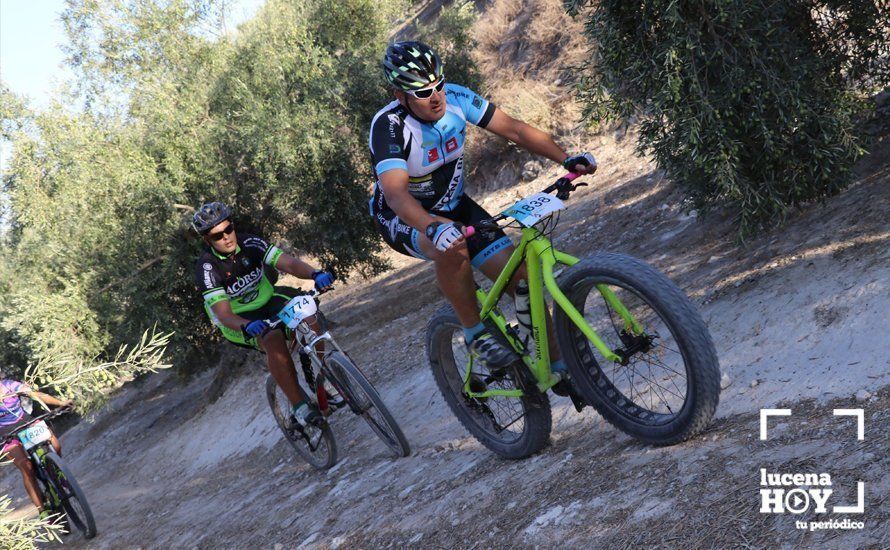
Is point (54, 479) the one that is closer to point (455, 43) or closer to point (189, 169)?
point (189, 169)

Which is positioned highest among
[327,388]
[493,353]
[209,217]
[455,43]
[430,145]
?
[455,43]

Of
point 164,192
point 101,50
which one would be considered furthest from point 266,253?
point 101,50

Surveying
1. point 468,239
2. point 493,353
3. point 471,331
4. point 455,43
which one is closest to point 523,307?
point 493,353

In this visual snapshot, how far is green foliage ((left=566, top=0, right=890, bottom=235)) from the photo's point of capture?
667cm

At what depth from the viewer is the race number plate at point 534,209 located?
4.37 m

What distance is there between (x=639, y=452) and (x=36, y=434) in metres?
7.39

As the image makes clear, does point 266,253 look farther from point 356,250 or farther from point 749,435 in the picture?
point 356,250

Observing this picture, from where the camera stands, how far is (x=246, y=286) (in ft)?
Answer: 24.2

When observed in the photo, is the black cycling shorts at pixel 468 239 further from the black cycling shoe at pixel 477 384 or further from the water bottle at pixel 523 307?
the black cycling shoe at pixel 477 384

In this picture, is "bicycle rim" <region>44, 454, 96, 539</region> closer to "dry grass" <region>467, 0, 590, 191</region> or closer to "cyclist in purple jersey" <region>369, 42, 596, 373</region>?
"cyclist in purple jersey" <region>369, 42, 596, 373</region>

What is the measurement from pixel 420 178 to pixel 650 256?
13.9 ft

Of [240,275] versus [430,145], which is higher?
[430,145]

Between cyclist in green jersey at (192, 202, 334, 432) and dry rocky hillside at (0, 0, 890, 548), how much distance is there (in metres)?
1.01

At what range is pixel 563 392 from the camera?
493 cm
